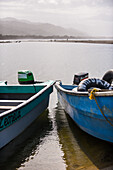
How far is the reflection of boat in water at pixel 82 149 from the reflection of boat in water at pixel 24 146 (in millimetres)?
571

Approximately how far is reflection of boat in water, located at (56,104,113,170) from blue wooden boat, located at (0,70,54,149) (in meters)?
1.17

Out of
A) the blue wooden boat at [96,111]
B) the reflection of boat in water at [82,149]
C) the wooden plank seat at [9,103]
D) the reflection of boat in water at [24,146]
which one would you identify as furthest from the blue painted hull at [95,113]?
the wooden plank seat at [9,103]

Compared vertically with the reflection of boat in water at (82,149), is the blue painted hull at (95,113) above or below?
above

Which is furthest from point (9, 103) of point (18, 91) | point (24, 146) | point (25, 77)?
point (25, 77)

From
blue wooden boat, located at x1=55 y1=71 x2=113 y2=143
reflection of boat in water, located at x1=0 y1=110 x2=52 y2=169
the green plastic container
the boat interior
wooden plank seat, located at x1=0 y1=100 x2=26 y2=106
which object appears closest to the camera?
blue wooden boat, located at x1=55 y1=71 x2=113 y2=143

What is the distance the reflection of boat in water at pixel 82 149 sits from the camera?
6.00 m

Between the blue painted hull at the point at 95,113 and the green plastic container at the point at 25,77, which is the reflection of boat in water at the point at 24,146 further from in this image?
the green plastic container at the point at 25,77

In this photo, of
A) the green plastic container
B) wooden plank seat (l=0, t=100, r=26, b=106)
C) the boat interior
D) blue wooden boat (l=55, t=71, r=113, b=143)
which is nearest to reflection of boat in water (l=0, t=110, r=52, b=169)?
wooden plank seat (l=0, t=100, r=26, b=106)

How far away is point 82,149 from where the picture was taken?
681cm

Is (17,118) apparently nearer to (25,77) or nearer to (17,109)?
(17,109)

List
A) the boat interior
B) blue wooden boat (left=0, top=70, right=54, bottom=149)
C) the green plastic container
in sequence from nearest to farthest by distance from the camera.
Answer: blue wooden boat (left=0, top=70, right=54, bottom=149), the boat interior, the green plastic container

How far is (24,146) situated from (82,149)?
159 centimetres

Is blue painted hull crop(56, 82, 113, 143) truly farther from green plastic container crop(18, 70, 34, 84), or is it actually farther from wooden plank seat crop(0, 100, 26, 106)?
green plastic container crop(18, 70, 34, 84)

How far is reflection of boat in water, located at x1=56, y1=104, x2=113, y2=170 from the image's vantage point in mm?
6004
